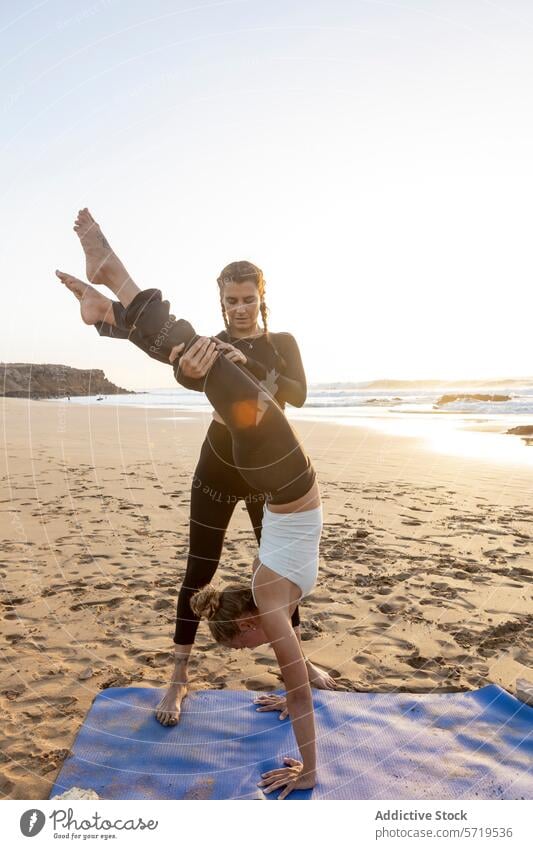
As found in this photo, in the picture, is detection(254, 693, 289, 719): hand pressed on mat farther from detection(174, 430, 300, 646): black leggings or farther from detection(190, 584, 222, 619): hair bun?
detection(190, 584, 222, 619): hair bun

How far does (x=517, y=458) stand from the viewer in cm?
1277

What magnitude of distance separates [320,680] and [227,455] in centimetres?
176

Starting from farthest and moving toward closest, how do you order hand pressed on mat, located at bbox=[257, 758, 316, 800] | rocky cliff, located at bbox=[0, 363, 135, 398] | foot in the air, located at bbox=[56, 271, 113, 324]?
rocky cliff, located at bbox=[0, 363, 135, 398] < hand pressed on mat, located at bbox=[257, 758, 316, 800] < foot in the air, located at bbox=[56, 271, 113, 324]

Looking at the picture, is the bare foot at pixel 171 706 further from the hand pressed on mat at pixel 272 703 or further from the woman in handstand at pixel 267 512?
the woman in handstand at pixel 267 512

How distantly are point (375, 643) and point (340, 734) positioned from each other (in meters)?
1.13

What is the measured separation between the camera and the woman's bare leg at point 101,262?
9.26 feet

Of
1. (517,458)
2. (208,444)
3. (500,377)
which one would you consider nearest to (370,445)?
(517,458)

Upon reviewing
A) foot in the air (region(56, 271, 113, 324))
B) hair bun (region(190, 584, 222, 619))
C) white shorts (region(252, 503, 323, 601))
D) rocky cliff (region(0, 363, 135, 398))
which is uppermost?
rocky cliff (region(0, 363, 135, 398))

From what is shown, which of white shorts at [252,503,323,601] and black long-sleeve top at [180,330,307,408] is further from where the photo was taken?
black long-sleeve top at [180,330,307,408]

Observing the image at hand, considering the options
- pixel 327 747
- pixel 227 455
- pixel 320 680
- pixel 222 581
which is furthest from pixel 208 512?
pixel 222 581

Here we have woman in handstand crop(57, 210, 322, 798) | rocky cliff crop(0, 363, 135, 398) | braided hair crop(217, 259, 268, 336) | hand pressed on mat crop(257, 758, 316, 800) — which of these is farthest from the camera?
rocky cliff crop(0, 363, 135, 398)

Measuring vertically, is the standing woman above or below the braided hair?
below

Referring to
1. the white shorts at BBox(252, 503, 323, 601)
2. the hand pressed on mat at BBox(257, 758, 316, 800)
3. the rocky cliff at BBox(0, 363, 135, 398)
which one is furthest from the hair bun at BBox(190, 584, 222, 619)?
the rocky cliff at BBox(0, 363, 135, 398)

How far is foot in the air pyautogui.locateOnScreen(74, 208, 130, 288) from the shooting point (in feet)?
9.38
